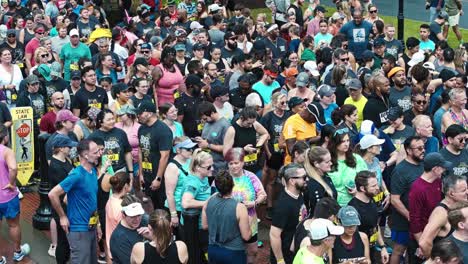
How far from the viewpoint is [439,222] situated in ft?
27.1

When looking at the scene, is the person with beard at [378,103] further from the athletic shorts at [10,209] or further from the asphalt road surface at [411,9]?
the asphalt road surface at [411,9]

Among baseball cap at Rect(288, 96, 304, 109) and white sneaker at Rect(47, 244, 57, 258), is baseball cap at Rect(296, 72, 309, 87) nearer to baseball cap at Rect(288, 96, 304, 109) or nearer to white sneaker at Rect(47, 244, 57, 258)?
baseball cap at Rect(288, 96, 304, 109)

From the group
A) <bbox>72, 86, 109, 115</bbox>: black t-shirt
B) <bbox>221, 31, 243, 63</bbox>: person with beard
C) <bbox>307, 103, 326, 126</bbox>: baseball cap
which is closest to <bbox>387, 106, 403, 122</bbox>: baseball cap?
<bbox>307, 103, 326, 126</bbox>: baseball cap

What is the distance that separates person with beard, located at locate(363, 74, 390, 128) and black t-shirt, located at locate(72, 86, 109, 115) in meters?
3.85

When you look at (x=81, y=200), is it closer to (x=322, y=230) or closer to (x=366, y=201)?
(x=366, y=201)

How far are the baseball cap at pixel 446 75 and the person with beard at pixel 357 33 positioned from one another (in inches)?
172

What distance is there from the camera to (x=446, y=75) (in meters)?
12.9

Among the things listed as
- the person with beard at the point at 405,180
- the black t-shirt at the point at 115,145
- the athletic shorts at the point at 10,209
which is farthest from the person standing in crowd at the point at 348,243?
the athletic shorts at the point at 10,209

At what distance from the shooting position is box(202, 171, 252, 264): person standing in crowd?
8.55 m

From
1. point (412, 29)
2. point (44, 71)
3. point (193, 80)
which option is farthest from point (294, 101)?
point (412, 29)

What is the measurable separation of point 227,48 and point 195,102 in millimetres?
3499

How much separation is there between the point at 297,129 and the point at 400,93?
2.14 meters

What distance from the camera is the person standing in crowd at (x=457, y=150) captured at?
966cm

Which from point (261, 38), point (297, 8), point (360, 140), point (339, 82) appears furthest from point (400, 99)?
point (297, 8)
